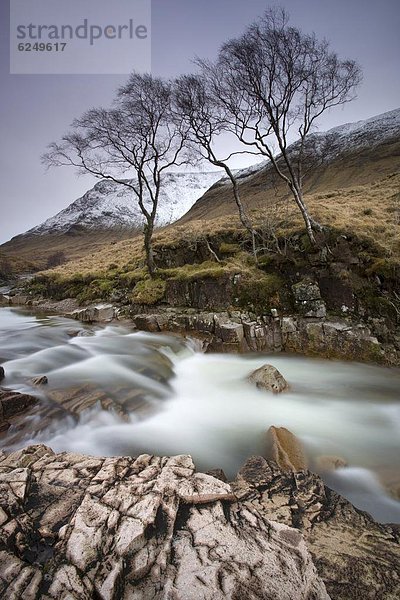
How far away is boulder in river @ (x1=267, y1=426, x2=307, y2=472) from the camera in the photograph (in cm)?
419

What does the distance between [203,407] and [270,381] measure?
1.65 meters

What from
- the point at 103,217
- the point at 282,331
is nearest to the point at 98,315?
the point at 282,331

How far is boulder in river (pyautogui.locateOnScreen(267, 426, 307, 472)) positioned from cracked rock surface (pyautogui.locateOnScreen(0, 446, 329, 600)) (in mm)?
1003

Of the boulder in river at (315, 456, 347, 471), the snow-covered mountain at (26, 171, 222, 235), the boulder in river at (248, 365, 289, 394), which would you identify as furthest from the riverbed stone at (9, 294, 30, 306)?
the snow-covered mountain at (26, 171, 222, 235)

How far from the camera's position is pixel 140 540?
2500mm

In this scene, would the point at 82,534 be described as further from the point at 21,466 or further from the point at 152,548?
the point at 21,466

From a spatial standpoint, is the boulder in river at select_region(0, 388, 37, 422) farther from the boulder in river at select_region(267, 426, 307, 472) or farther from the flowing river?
the boulder in river at select_region(267, 426, 307, 472)

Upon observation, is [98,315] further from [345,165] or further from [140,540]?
[345,165]

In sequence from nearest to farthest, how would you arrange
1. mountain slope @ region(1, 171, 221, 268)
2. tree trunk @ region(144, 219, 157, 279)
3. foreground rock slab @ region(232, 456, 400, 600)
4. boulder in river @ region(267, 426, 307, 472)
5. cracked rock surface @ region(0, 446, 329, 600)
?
cracked rock surface @ region(0, 446, 329, 600), foreground rock slab @ region(232, 456, 400, 600), boulder in river @ region(267, 426, 307, 472), tree trunk @ region(144, 219, 157, 279), mountain slope @ region(1, 171, 221, 268)

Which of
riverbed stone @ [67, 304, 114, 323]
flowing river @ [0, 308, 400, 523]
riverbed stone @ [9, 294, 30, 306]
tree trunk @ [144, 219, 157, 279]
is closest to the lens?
flowing river @ [0, 308, 400, 523]

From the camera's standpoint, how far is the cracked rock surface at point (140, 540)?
85.4 inches

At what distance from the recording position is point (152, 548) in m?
2.45

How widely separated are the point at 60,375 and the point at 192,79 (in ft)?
43.6

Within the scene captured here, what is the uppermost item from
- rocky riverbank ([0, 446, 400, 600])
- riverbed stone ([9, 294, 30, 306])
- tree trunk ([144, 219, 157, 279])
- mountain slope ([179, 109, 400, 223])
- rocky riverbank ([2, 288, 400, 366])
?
mountain slope ([179, 109, 400, 223])
